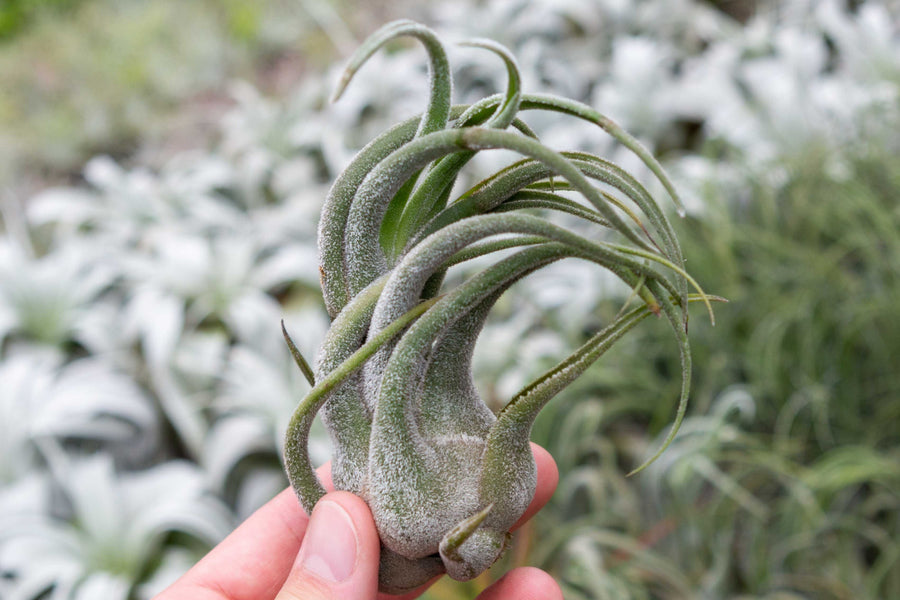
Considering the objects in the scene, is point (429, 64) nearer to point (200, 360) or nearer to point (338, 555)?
point (338, 555)

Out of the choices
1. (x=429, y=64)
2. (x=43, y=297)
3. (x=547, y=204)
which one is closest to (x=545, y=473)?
(x=547, y=204)

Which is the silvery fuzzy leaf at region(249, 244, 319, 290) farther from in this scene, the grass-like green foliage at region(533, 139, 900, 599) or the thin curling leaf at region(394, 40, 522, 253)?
the thin curling leaf at region(394, 40, 522, 253)

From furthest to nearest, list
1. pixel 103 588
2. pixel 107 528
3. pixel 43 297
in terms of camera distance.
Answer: pixel 43 297 → pixel 107 528 → pixel 103 588

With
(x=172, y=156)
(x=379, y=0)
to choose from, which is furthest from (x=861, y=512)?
(x=379, y=0)

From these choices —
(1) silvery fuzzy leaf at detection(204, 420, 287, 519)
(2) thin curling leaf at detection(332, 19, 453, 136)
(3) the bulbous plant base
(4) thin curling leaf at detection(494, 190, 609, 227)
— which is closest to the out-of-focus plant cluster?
(1) silvery fuzzy leaf at detection(204, 420, 287, 519)

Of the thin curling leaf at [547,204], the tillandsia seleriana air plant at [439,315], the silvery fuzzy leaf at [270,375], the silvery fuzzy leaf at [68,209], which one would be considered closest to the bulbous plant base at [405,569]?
the tillandsia seleriana air plant at [439,315]

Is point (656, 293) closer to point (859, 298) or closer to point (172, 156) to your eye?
point (859, 298)

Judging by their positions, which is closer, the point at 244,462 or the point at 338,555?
the point at 338,555

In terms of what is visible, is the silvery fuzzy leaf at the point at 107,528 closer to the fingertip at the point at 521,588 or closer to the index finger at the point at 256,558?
the index finger at the point at 256,558
